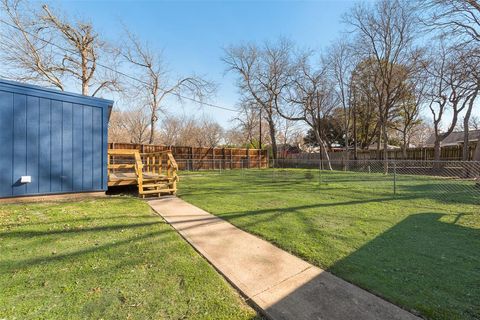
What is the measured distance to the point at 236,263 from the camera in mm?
2846

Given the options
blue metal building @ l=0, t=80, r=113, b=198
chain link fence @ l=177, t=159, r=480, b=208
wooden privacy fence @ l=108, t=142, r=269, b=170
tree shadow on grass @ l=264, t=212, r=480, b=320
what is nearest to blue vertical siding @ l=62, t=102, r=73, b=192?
blue metal building @ l=0, t=80, r=113, b=198

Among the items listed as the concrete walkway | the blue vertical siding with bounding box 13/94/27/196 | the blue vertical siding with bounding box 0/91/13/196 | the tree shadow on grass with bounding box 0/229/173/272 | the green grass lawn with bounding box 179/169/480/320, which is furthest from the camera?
the blue vertical siding with bounding box 13/94/27/196

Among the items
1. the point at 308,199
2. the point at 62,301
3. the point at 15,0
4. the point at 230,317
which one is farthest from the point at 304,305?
the point at 15,0

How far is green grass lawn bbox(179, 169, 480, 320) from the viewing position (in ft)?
7.29

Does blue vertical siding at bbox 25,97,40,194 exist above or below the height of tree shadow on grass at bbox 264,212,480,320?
above

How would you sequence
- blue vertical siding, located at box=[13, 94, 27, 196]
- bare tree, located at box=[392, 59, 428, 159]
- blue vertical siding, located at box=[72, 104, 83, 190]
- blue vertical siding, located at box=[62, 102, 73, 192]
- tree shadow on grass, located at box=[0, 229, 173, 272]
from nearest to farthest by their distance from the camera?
tree shadow on grass, located at box=[0, 229, 173, 272]
blue vertical siding, located at box=[13, 94, 27, 196]
blue vertical siding, located at box=[62, 102, 73, 192]
blue vertical siding, located at box=[72, 104, 83, 190]
bare tree, located at box=[392, 59, 428, 159]

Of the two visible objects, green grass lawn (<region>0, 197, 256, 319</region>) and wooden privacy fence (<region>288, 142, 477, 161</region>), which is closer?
green grass lawn (<region>0, 197, 256, 319</region>)

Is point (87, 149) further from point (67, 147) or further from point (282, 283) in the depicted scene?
point (282, 283)

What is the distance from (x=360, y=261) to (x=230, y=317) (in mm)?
1760

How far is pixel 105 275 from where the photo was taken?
8.25 feet

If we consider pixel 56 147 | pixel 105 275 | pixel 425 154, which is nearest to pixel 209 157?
pixel 56 147

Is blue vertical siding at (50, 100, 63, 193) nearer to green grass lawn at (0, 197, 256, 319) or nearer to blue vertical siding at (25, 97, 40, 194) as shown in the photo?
blue vertical siding at (25, 97, 40, 194)

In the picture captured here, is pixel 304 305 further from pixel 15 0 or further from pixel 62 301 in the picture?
pixel 15 0

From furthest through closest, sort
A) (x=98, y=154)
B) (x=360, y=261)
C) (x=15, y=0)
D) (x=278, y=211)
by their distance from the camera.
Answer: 1. (x=15, y=0)
2. (x=98, y=154)
3. (x=278, y=211)
4. (x=360, y=261)
